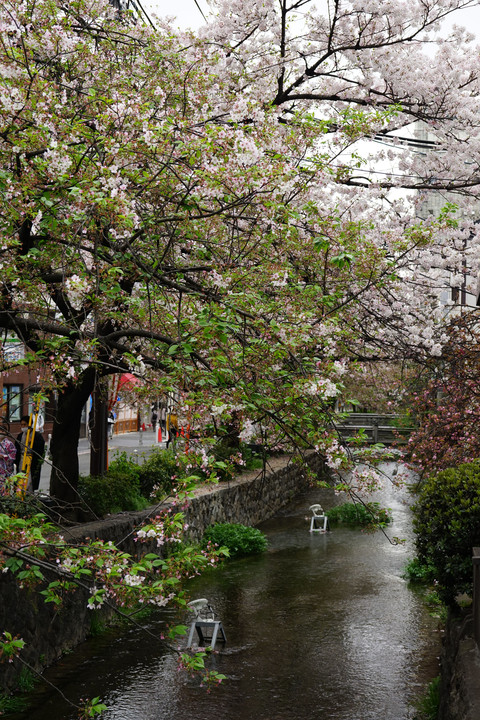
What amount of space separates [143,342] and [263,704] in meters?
4.70

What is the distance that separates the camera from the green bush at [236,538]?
1416 centimetres

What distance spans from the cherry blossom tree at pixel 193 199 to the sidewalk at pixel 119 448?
10760mm

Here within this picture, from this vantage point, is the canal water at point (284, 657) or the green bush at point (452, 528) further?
the canal water at point (284, 657)

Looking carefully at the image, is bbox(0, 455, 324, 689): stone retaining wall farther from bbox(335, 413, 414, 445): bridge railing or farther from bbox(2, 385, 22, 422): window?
bbox(335, 413, 414, 445): bridge railing

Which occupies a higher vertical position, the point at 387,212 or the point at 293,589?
the point at 387,212

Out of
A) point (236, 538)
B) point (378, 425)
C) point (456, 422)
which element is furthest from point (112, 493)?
point (378, 425)

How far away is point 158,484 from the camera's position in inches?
527

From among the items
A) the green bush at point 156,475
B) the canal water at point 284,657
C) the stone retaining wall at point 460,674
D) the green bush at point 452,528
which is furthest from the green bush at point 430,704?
the green bush at point 156,475

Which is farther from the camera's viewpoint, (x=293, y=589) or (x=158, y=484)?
(x=158, y=484)

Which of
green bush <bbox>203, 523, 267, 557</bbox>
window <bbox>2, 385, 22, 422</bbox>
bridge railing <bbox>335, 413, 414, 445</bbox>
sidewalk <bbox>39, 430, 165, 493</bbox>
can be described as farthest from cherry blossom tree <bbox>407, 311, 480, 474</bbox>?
bridge railing <bbox>335, 413, 414, 445</bbox>

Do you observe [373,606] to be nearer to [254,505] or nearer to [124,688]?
[124,688]

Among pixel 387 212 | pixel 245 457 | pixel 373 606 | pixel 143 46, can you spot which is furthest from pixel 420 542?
pixel 245 457

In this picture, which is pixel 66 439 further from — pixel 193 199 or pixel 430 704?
pixel 430 704

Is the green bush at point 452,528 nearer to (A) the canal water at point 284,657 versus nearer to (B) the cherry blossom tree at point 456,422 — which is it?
(A) the canal water at point 284,657
